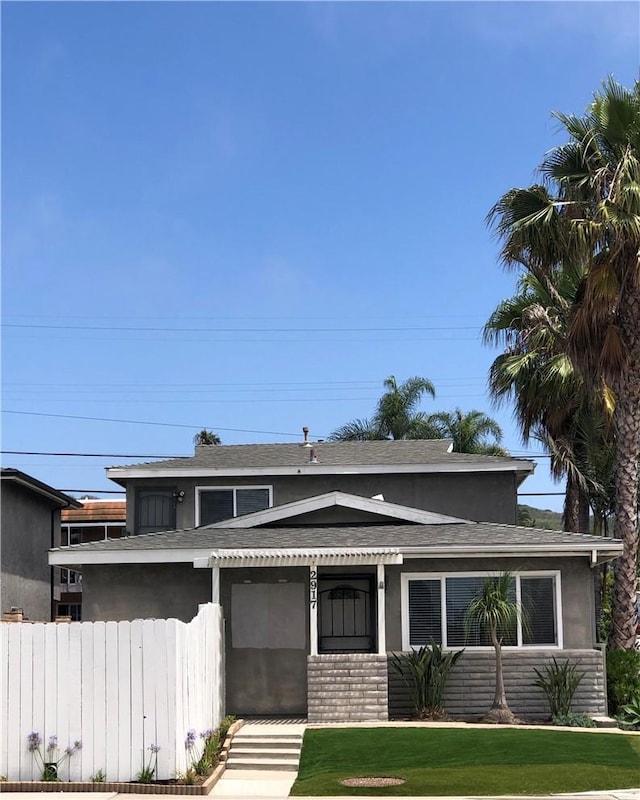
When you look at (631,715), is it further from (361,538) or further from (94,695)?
(94,695)

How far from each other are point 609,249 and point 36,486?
15.6 meters

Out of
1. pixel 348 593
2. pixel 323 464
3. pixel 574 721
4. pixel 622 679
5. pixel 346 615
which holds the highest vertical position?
pixel 323 464

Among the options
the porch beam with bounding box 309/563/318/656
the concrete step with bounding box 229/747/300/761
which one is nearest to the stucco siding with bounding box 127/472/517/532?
the porch beam with bounding box 309/563/318/656

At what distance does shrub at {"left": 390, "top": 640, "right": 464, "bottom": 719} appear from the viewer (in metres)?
19.0

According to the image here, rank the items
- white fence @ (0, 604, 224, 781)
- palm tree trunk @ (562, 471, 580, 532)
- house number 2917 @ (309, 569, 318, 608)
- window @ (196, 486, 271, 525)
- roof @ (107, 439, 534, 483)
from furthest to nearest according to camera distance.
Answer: palm tree trunk @ (562, 471, 580, 532) → window @ (196, 486, 271, 525) → roof @ (107, 439, 534, 483) → house number 2917 @ (309, 569, 318, 608) → white fence @ (0, 604, 224, 781)

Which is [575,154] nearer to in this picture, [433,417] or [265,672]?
[265,672]

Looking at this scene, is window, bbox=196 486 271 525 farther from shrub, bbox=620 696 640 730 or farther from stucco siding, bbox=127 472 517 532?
shrub, bbox=620 696 640 730

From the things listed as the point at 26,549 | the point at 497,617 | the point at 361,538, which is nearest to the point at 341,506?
the point at 361,538

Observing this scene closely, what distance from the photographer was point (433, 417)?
45.9 meters

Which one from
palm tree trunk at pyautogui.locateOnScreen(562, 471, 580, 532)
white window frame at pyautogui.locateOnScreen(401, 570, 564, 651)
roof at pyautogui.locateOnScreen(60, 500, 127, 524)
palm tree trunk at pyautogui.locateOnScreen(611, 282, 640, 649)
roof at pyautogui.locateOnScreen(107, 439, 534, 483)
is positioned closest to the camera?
white window frame at pyautogui.locateOnScreen(401, 570, 564, 651)

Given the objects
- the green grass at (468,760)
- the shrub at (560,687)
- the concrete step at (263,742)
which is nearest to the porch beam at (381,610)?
the green grass at (468,760)

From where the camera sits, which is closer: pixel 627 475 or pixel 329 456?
pixel 627 475

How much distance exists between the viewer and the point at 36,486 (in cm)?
2802

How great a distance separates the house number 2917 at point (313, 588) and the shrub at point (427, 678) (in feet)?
5.95
